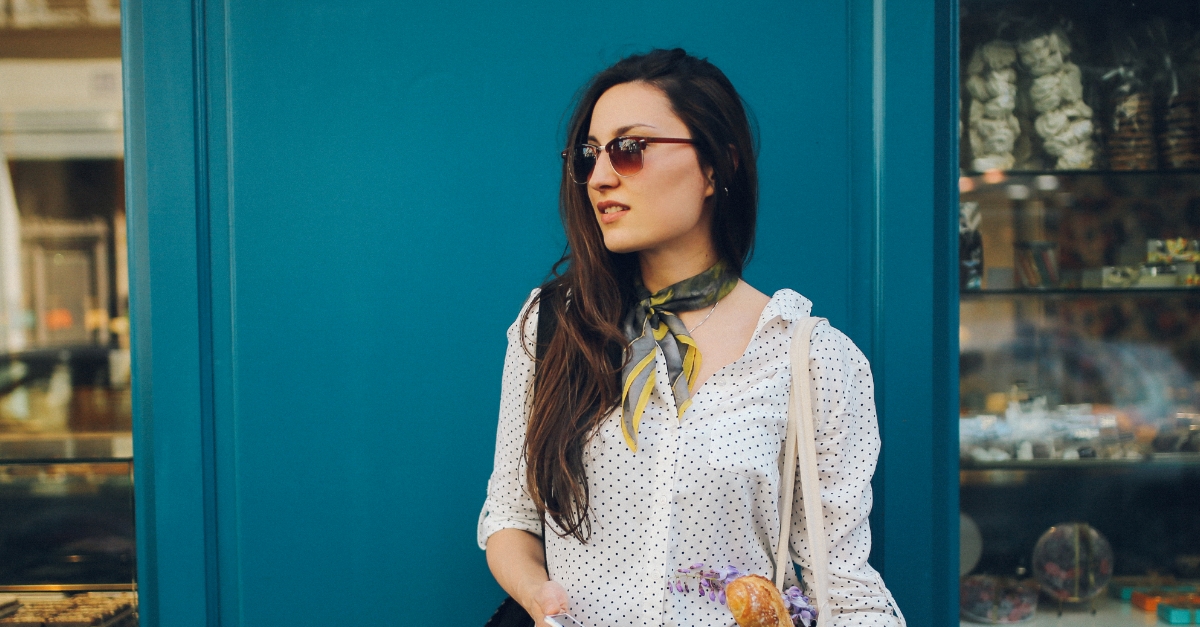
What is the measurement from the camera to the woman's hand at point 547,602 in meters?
1.31

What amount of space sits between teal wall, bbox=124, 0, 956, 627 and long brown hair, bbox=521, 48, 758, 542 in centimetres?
61

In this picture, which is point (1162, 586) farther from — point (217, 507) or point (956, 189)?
point (217, 507)

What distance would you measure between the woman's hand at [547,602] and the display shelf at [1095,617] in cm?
197

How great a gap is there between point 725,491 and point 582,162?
27.1 inches

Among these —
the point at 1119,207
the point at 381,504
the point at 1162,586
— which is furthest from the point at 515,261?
the point at 1162,586

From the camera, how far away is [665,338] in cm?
151

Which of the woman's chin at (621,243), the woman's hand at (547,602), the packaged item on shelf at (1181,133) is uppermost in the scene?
the packaged item on shelf at (1181,133)

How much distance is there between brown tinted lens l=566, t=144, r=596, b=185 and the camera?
4.87ft

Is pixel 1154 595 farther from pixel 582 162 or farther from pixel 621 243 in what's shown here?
pixel 582 162

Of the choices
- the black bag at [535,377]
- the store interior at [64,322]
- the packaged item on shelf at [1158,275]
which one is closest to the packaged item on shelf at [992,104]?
the packaged item on shelf at [1158,275]

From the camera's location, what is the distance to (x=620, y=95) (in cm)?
147

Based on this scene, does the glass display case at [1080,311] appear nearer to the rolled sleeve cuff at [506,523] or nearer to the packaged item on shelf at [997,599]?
the packaged item on shelf at [997,599]

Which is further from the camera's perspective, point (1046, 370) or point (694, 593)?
point (1046, 370)

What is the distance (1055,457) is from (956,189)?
3.83 ft
